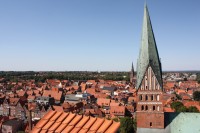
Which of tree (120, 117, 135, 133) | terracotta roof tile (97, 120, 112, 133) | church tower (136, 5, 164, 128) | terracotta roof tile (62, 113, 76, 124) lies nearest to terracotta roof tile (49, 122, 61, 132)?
terracotta roof tile (62, 113, 76, 124)

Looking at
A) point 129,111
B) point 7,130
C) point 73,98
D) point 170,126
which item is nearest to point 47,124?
point 170,126

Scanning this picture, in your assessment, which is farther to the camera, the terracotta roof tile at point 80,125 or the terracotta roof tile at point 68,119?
the terracotta roof tile at point 68,119

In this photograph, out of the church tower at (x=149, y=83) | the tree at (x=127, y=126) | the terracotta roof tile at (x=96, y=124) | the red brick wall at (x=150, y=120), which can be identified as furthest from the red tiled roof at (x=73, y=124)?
the tree at (x=127, y=126)

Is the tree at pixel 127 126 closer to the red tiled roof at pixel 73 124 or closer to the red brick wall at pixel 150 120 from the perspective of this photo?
the red brick wall at pixel 150 120

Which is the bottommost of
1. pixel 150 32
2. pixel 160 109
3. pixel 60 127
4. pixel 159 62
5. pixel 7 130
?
pixel 7 130

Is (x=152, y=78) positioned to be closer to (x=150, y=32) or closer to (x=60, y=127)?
(x=150, y=32)

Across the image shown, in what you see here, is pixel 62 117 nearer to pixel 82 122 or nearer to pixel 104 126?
pixel 82 122
